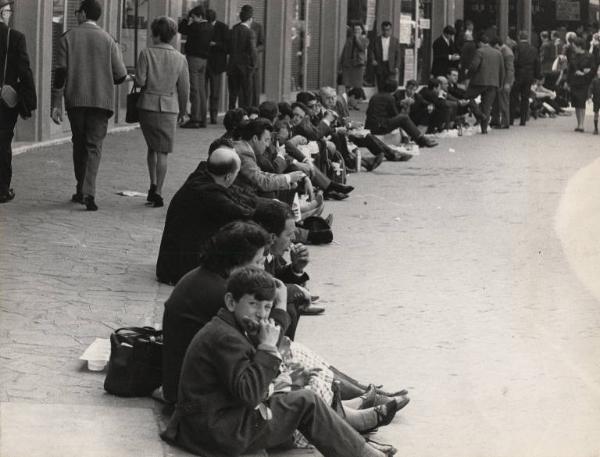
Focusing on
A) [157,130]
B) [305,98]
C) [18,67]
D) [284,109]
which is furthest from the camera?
[305,98]

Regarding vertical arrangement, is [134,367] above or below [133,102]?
below

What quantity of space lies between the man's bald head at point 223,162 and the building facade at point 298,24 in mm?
9300

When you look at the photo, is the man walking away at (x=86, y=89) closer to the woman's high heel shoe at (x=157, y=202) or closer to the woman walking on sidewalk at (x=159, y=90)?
the woman walking on sidewalk at (x=159, y=90)

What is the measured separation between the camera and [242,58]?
2497cm

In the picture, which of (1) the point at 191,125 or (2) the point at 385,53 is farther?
(2) the point at 385,53

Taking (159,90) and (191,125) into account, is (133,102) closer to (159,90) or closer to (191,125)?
(159,90)

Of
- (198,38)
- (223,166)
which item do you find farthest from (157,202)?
(198,38)

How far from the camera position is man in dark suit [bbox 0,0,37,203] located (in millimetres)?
13172

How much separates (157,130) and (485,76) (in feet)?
53.5

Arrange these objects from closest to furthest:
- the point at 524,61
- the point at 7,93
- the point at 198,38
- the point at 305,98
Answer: the point at 7,93 < the point at 305,98 < the point at 198,38 < the point at 524,61

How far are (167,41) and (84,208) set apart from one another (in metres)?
1.75

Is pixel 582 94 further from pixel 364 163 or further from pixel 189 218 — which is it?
pixel 189 218

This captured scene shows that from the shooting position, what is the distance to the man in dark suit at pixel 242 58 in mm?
24844

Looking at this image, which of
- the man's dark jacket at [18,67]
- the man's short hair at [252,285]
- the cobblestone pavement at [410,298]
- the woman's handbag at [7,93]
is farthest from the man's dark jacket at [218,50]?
the man's short hair at [252,285]
